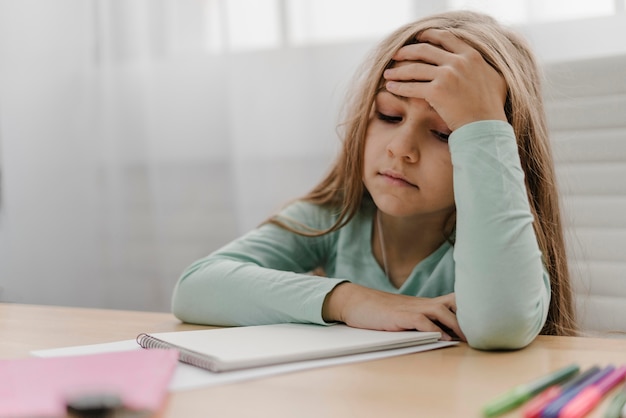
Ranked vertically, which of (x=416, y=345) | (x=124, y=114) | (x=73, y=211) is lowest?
(x=73, y=211)

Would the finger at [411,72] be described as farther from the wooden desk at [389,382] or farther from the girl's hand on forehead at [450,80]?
the wooden desk at [389,382]

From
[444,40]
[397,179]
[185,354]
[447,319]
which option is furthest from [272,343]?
[444,40]

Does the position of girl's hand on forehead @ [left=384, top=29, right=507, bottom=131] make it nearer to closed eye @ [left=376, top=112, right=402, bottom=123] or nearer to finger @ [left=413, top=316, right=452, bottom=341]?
closed eye @ [left=376, top=112, right=402, bottom=123]

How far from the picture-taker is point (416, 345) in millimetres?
730

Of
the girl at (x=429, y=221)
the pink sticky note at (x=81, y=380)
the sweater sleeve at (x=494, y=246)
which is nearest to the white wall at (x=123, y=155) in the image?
the girl at (x=429, y=221)

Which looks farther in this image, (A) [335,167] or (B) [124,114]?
(B) [124,114]

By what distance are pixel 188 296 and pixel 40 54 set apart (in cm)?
118

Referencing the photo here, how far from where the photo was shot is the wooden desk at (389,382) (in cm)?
51

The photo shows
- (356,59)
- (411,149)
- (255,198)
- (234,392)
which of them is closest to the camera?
(234,392)

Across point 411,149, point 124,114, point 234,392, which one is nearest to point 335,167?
point 411,149

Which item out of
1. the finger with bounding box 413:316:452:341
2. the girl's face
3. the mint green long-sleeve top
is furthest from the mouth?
the finger with bounding box 413:316:452:341

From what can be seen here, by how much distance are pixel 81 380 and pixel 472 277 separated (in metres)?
0.40

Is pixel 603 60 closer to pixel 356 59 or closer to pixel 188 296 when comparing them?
pixel 356 59

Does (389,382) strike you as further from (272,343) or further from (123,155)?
(123,155)
